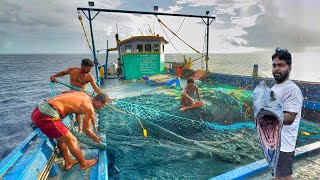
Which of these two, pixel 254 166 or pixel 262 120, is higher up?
pixel 262 120

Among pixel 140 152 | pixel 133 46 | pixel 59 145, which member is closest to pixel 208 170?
pixel 140 152

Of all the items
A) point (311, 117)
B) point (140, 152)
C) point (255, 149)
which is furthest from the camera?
point (311, 117)

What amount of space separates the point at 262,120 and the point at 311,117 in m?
8.06

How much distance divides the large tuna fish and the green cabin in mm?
13715

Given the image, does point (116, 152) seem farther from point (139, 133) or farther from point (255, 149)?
point (255, 149)

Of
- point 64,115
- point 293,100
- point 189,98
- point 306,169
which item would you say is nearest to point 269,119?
point 293,100

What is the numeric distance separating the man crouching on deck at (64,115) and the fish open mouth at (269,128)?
3.12 meters

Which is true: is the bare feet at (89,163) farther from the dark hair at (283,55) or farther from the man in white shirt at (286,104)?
the dark hair at (283,55)

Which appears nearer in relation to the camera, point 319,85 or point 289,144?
point 289,144

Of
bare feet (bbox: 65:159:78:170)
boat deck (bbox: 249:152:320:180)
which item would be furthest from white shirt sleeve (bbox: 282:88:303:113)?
bare feet (bbox: 65:159:78:170)

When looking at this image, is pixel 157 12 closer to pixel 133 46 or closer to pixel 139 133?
pixel 133 46

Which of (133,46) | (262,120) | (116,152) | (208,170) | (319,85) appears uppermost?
(133,46)

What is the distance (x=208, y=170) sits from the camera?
466 cm

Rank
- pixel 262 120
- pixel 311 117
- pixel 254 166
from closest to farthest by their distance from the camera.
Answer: pixel 262 120
pixel 254 166
pixel 311 117
